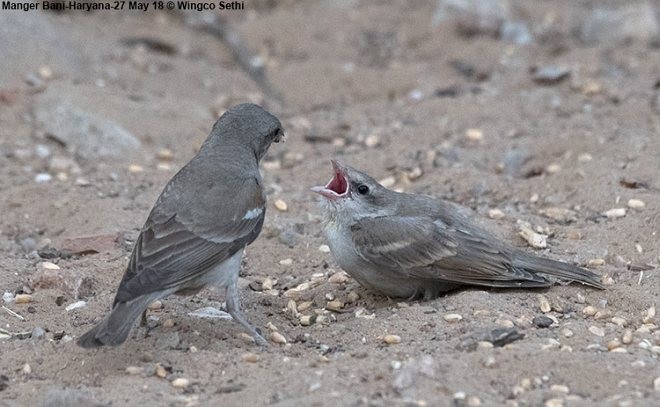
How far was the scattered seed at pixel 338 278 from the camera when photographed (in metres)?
7.31

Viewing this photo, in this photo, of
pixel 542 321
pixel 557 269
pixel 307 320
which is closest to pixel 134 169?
pixel 307 320

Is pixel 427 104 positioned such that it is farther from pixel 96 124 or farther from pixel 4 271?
pixel 4 271

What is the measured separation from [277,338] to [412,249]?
3.40ft

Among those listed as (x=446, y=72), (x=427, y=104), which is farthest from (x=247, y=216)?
(x=446, y=72)

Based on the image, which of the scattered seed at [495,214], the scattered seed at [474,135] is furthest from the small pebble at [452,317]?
Result: the scattered seed at [474,135]

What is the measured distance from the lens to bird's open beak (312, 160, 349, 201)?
6988 mm

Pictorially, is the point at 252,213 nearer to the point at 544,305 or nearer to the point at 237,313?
the point at 237,313

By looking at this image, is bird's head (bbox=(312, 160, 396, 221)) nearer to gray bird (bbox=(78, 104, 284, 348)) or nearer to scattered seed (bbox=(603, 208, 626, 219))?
gray bird (bbox=(78, 104, 284, 348))

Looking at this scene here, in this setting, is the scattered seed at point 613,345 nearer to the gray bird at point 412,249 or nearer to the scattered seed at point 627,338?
the scattered seed at point 627,338

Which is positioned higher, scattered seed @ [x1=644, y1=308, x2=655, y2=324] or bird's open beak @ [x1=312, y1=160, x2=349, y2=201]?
bird's open beak @ [x1=312, y1=160, x2=349, y2=201]

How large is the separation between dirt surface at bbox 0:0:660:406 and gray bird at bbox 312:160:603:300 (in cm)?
14

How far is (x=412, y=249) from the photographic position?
687cm

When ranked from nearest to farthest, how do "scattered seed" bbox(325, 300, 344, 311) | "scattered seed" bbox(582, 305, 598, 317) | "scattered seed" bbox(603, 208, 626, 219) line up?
"scattered seed" bbox(582, 305, 598, 317)
"scattered seed" bbox(325, 300, 344, 311)
"scattered seed" bbox(603, 208, 626, 219)

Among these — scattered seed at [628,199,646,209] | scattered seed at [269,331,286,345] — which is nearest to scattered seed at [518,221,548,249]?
scattered seed at [628,199,646,209]
